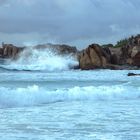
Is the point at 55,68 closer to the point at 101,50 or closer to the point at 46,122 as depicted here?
the point at 101,50

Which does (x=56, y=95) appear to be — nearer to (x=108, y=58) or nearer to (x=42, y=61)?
(x=108, y=58)

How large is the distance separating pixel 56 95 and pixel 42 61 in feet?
162

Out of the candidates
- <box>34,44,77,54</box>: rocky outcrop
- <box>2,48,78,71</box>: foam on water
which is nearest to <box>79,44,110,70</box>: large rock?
<box>2,48,78,71</box>: foam on water

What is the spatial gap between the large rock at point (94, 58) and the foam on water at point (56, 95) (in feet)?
103

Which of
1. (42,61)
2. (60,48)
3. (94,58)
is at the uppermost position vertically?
(60,48)

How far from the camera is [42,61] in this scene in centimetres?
6950

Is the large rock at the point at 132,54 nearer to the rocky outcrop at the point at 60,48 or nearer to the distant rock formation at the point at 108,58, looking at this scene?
the distant rock formation at the point at 108,58

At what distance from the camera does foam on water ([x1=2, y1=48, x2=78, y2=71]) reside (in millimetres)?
60987

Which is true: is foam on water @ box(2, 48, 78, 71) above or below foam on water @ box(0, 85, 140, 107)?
above

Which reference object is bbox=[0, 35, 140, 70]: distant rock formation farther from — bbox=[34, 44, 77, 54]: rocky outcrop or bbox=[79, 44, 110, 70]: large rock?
bbox=[34, 44, 77, 54]: rocky outcrop

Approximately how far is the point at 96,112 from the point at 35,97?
564cm

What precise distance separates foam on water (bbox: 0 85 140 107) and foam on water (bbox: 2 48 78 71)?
37.1m

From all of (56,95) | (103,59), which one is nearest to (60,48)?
(103,59)

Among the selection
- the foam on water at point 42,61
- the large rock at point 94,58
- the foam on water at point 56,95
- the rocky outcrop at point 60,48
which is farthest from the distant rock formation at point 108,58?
the foam on water at point 56,95
